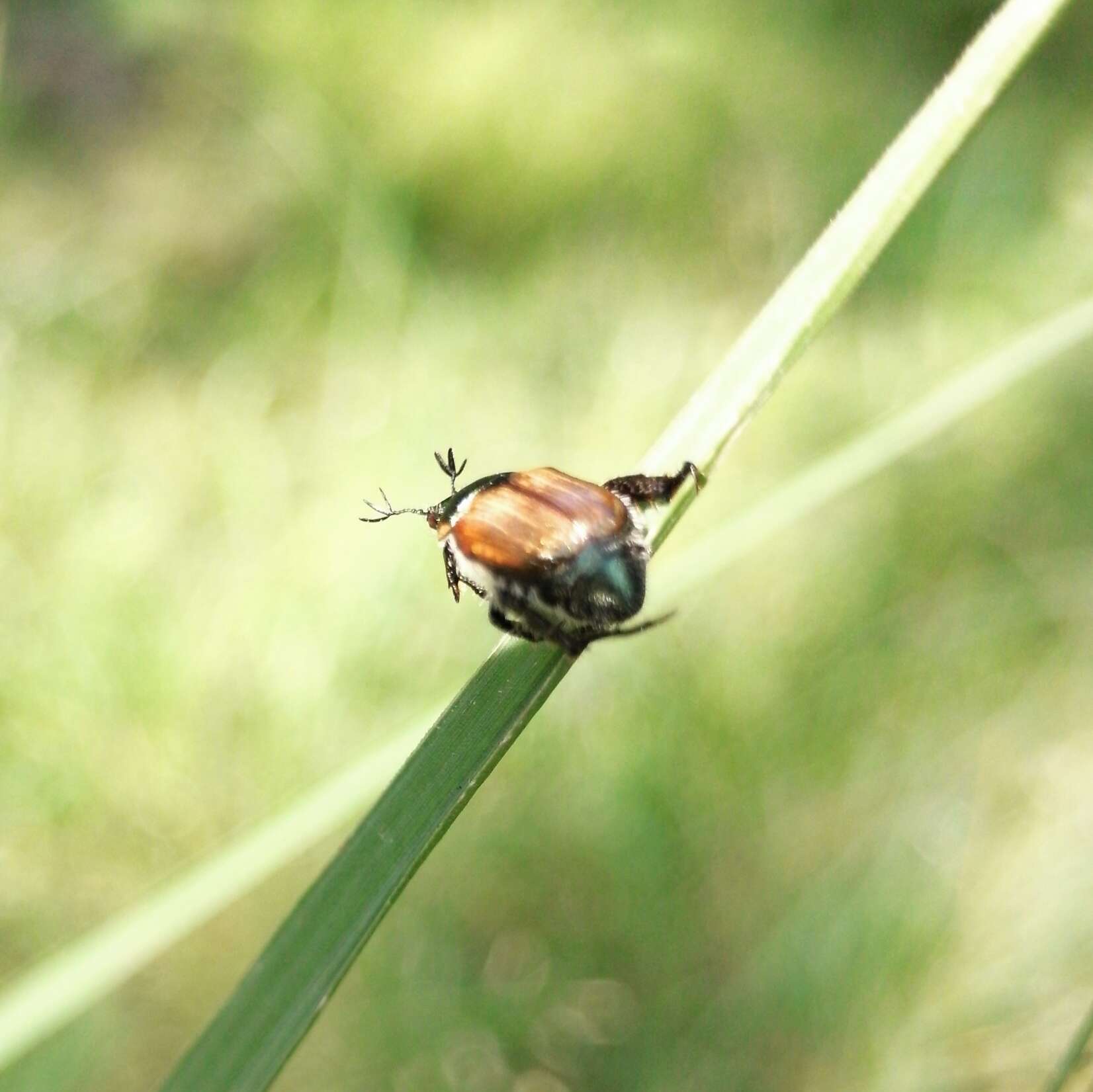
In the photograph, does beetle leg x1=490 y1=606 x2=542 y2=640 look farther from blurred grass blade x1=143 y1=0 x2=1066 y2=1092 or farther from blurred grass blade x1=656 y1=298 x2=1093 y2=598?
blurred grass blade x1=656 y1=298 x2=1093 y2=598

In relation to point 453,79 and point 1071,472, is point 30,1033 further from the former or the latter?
point 453,79

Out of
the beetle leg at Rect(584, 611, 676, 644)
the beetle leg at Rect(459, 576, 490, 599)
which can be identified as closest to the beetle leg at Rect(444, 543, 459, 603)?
the beetle leg at Rect(459, 576, 490, 599)

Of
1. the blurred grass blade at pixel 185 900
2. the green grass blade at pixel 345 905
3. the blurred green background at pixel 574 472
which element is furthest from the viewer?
the blurred green background at pixel 574 472

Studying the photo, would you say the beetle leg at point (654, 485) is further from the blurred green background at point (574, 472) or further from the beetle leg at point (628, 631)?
the blurred green background at point (574, 472)

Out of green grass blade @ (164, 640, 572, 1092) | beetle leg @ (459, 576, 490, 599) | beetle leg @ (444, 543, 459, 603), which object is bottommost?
green grass blade @ (164, 640, 572, 1092)

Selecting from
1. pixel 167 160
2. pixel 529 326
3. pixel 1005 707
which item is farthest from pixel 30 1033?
pixel 167 160

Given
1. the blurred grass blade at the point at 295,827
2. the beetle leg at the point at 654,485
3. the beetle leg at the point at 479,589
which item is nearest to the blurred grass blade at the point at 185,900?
the blurred grass blade at the point at 295,827

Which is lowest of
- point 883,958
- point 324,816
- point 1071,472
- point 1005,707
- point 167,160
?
point 324,816
